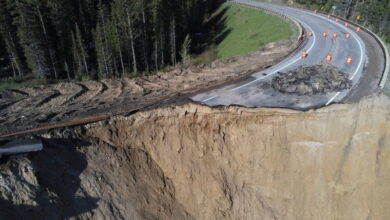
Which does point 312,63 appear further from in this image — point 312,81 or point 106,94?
point 106,94

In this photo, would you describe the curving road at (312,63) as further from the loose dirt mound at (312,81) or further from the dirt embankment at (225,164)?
the dirt embankment at (225,164)

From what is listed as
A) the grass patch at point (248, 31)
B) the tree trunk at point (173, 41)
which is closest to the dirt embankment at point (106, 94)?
the grass patch at point (248, 31)

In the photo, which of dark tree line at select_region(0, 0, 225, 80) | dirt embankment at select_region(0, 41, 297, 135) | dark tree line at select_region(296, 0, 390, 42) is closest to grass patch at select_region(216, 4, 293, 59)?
dark tree line at select_region(0, 0, 225, 80)

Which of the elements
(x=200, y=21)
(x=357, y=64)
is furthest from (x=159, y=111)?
(x=200, y=21)

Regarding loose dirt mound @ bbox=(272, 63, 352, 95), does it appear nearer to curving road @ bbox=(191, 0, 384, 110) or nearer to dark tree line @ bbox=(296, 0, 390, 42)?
curving road @ bbox=(191, 0, 384, 110)

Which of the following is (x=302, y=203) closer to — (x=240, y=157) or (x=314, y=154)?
(x=314, y=154)

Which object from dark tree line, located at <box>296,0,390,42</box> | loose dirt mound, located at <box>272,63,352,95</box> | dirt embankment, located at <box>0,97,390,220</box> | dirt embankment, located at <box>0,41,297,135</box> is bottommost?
dirt embankment, located at <box>0,97,390,220</box>
